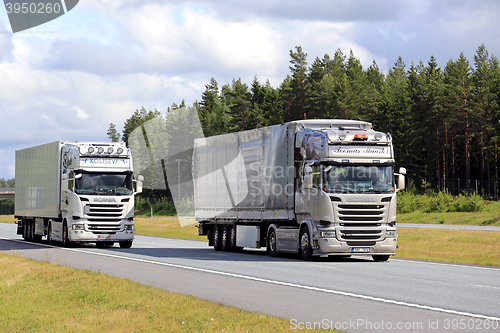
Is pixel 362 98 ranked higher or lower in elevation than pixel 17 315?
higher

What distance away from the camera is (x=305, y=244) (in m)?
22.0

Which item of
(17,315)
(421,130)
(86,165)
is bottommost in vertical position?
(17,315)

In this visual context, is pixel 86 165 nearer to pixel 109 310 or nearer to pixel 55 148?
pixel 55 148

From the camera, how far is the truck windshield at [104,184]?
93.0 ft

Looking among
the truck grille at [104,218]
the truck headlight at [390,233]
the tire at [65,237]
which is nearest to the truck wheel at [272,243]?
the truck headlight at [390,233]

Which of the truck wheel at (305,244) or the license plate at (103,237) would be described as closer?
the truck wheel at (305,244)

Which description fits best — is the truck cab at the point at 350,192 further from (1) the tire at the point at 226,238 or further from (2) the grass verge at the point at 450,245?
(1) the tire at the point at 226,238

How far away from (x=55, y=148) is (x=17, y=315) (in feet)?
63.9

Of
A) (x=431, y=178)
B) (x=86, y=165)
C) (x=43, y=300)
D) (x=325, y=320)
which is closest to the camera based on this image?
(x=325, y=320)

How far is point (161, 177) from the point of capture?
12250cm

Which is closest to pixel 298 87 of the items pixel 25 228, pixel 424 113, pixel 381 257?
pixel 424 113

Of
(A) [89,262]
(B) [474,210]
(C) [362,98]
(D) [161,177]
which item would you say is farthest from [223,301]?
(D) [161,177]

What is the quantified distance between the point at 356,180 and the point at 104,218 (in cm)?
1235

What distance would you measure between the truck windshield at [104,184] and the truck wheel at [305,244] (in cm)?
968
